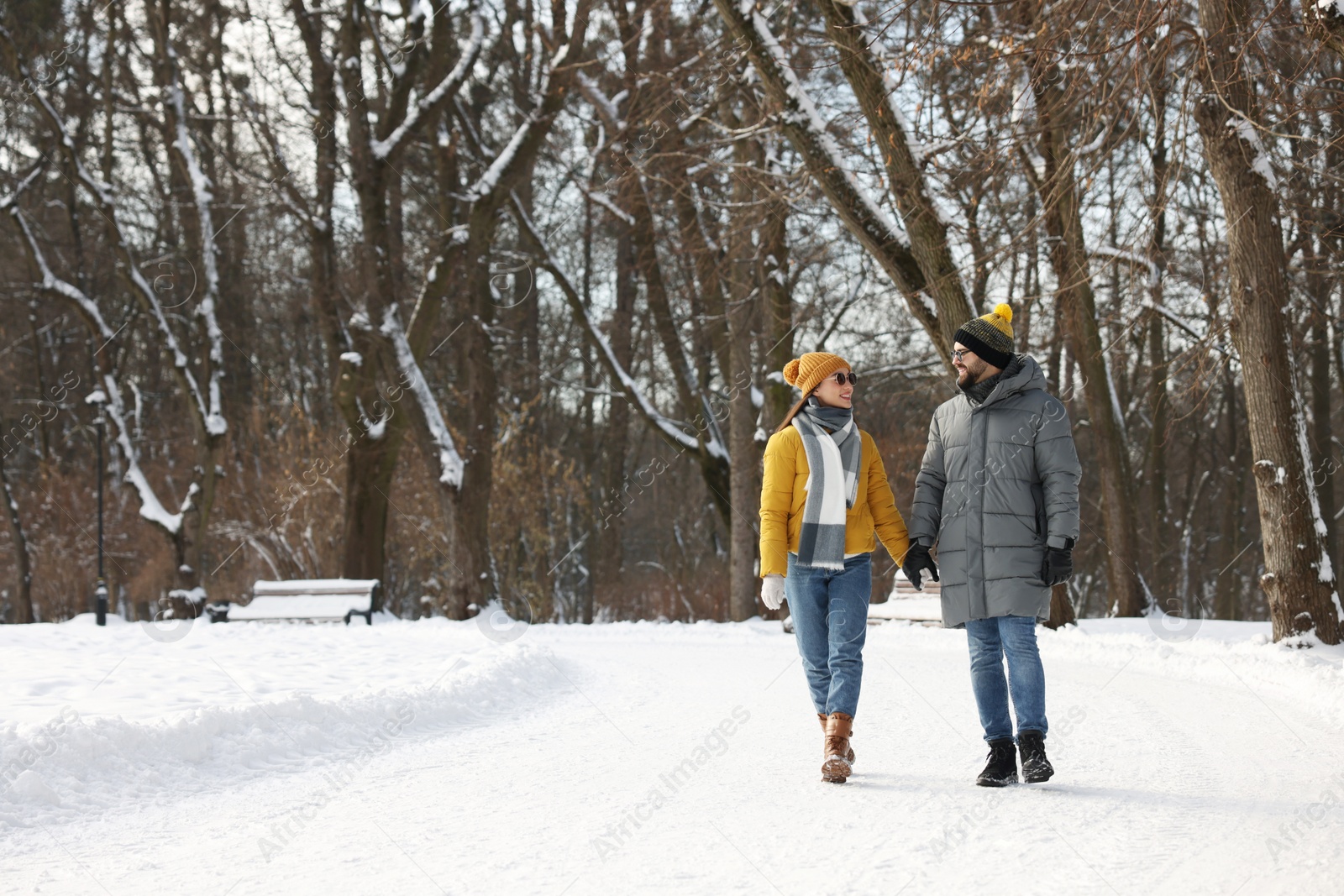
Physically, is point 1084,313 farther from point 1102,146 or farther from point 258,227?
point 258,227

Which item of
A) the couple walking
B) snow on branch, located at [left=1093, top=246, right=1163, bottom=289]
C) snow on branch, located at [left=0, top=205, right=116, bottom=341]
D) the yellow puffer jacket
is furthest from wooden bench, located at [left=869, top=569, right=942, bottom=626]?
snow on branch, located at [left=0, top=205, right=116, bottom=341]

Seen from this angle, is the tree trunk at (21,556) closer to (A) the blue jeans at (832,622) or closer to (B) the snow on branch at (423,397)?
(B) the snow on branch at (423,397)

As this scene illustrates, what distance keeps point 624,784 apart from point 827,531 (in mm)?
1433

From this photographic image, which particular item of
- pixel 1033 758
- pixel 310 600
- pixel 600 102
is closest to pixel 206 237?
Result: pixel 310 600

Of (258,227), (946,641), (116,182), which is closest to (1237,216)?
(946,641)

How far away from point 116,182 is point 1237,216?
2274cm

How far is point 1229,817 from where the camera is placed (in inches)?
174

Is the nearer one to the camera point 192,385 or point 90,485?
point 192,385

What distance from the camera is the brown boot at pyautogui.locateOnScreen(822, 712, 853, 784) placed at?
5.11m

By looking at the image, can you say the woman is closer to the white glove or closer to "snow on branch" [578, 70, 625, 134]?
the white glove

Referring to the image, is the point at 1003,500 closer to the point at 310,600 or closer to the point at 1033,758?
the point at 1033,758

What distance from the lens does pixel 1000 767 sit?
5.01 meters

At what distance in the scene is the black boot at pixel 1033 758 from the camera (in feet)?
16.3

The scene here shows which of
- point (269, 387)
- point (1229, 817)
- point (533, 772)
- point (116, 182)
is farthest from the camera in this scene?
point (269, 387)
